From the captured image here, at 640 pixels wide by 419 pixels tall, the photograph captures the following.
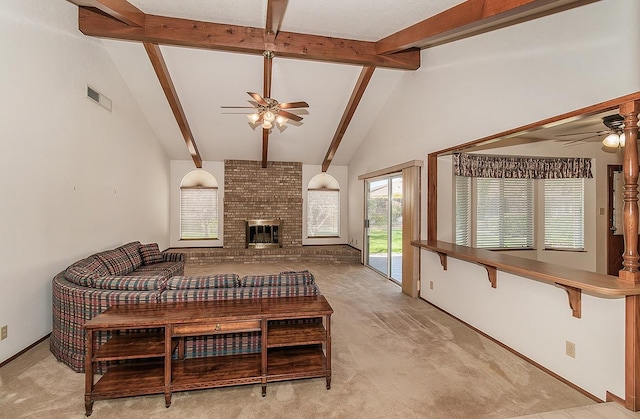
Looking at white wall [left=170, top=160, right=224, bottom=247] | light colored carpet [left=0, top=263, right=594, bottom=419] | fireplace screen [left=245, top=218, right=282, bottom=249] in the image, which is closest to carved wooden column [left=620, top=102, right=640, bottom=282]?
light colored carpet [left=0, top=263, right=594, bottom=419]

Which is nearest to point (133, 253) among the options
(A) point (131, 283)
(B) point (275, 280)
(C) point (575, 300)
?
(A) point (131, 283)

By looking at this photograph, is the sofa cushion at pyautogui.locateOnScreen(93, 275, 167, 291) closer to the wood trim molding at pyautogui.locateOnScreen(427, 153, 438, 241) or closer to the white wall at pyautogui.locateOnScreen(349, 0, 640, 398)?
the white wall at pyautogui.locateOnScreen(349, 0, 640, 398)

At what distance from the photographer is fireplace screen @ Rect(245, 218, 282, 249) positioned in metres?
8.32

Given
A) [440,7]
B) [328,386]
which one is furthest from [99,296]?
[440,7]

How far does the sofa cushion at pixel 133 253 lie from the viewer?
4.46 meters

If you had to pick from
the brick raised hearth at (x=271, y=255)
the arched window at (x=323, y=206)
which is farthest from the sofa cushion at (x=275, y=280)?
the arched window at (x=323, y=206)

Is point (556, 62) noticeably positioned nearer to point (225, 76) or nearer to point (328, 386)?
point (328, 386)

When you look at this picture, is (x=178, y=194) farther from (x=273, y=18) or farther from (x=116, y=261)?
(x=273, y=18)

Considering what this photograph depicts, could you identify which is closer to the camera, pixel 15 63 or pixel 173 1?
pixel 15 63

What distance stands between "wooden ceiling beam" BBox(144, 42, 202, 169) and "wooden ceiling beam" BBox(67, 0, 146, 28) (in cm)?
41

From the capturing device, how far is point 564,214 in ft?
15.6

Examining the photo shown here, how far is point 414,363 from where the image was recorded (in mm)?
2801

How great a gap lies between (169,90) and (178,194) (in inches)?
148

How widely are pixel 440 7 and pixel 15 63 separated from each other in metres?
4.29
